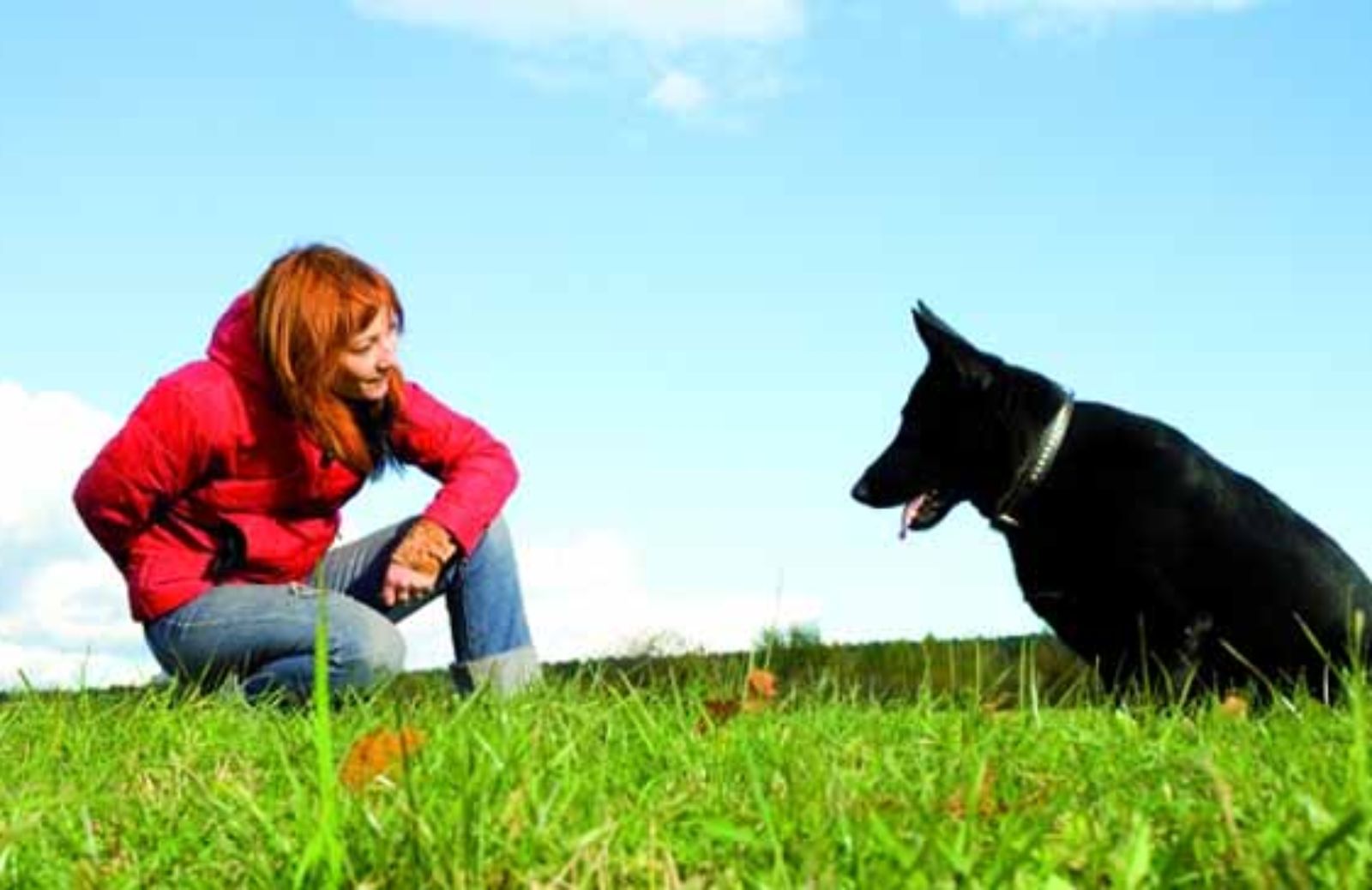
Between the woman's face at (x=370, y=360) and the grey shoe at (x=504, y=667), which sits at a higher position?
the woman's face at (x=370, y=360)

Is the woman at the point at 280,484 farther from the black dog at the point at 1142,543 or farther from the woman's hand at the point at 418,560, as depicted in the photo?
the black dog at the point at 1142,543

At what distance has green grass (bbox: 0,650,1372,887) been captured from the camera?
6.85ft

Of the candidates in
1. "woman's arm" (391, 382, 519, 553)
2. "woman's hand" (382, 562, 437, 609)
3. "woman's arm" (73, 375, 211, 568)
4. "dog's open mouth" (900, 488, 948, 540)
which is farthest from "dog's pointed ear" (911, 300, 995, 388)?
"woman's arm" (73, 375, 211, 568)

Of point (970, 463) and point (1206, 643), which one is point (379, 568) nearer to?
point (970, 463)

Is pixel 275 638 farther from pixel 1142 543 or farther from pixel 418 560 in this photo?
pixel 1142 543

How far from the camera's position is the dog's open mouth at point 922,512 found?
7.85 metres

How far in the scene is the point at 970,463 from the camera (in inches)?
294

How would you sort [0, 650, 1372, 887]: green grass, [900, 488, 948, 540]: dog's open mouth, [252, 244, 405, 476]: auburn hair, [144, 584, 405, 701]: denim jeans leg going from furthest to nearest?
[900, 488, 948, 540]: dog's open mouth, [144, 584, 405, 701]: denim jeans leg, [252, 244, 405, 476]: auburn hair, [0, 650, 1372, 887]: green grass

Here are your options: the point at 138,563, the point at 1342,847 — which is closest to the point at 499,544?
the point at 138,563

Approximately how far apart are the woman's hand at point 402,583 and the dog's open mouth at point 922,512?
2.69m

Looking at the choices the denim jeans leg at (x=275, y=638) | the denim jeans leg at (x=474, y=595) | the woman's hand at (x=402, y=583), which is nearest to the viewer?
the denim jeans leg at (x=275, y=638)

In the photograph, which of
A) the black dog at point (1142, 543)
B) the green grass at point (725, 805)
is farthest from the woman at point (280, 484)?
the black dog at point (1142, 543)

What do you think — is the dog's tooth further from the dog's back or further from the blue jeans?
the blue jeans

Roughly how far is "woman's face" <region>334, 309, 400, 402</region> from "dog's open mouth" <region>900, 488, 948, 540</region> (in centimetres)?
294
